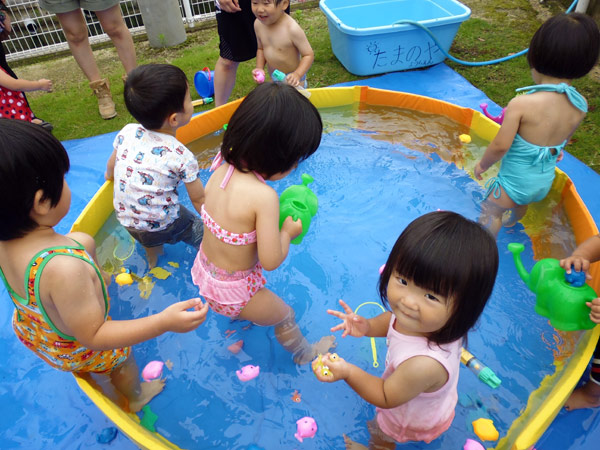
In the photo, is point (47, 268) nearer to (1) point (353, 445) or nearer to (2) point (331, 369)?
(2) point (331, 369)

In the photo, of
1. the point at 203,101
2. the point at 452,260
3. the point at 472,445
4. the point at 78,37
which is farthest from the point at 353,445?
the point at 78,37

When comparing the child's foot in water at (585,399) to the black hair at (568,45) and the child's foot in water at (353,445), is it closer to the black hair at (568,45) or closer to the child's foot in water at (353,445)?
the child's foot in water at (353,445)

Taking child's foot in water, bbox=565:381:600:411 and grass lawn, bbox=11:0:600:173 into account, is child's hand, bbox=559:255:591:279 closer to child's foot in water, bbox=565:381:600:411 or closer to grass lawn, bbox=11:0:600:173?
child's foot in water, bbox=565:381:600:411

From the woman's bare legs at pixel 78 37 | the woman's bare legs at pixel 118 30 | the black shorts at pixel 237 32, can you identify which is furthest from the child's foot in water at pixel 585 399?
the woman's bare legs at pixel 78 37

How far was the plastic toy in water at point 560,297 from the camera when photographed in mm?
1710

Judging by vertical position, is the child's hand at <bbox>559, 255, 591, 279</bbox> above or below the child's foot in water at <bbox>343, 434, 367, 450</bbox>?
above

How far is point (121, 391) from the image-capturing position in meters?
2.00

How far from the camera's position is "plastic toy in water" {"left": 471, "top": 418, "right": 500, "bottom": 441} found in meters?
1.83

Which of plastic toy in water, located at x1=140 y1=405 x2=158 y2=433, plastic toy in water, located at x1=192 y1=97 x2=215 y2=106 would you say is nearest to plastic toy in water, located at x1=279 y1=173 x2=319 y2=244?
plastic toy in water, located at x1=140 y1=405 x2=158 y2=433

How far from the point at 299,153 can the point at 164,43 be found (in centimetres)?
449

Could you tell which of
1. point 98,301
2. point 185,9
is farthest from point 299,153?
point 185,9

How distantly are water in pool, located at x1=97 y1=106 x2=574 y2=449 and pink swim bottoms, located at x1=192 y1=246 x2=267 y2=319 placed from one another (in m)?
0.48

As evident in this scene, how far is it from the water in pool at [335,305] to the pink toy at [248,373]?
0.11 ft

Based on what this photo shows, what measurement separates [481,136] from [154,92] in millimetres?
2460
